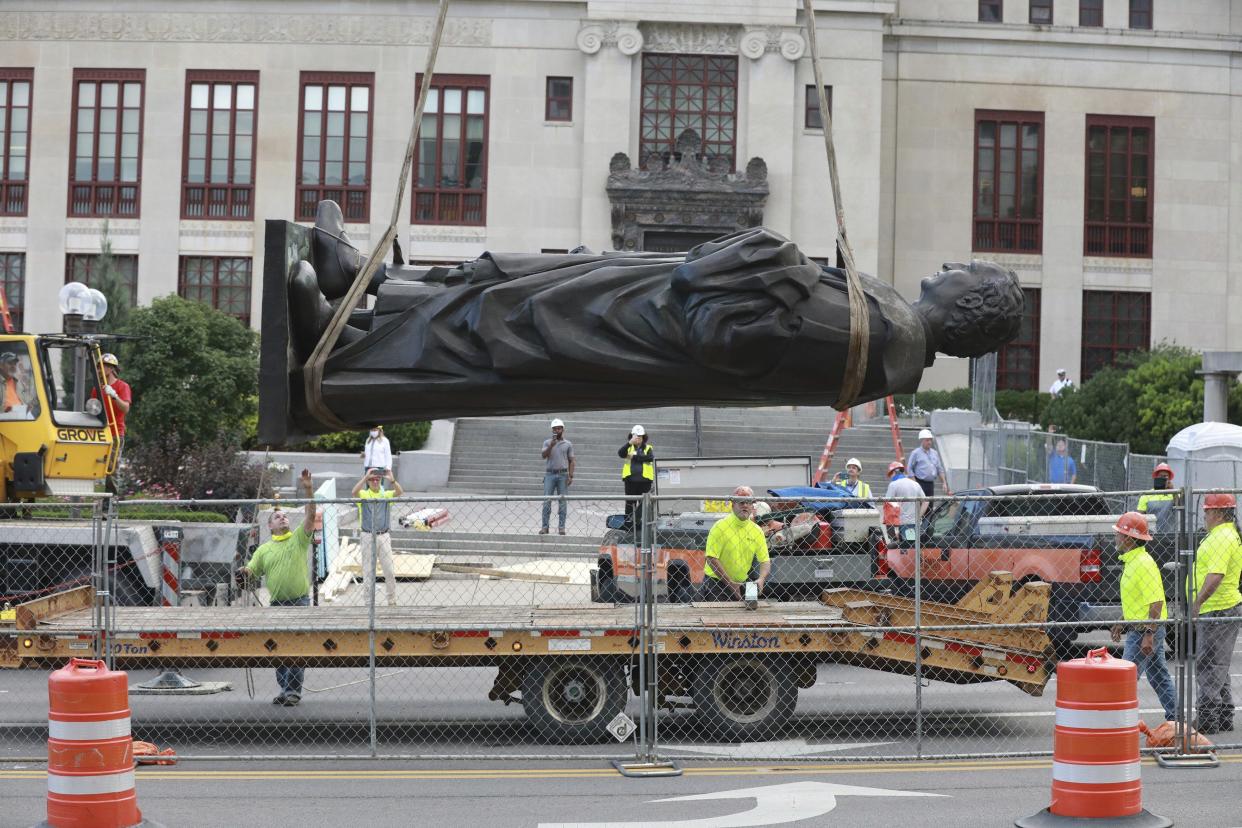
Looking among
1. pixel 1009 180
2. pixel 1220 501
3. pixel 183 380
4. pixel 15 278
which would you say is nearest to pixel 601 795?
pixel 1220 501

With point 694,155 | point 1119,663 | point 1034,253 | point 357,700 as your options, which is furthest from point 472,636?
point 1034,253

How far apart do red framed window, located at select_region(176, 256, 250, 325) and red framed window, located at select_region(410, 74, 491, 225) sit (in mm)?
4974

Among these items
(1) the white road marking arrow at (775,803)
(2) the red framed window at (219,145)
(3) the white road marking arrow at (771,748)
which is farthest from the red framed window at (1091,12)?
(1) the white road marking arrow at (775,803)

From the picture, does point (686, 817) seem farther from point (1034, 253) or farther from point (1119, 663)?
point (1034, 253)

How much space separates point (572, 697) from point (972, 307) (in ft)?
28.3

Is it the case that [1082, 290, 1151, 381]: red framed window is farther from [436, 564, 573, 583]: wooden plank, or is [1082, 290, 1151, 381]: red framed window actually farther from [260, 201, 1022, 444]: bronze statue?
→ [260, 201, 1022, 444]: bronze statue

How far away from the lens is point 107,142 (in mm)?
42500

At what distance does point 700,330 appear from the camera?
14.5 feet

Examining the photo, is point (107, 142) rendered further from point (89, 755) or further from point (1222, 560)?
point (89, 755)

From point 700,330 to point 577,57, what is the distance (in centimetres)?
3869

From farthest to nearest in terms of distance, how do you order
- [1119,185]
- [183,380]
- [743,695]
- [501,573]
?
[1119,185], [183,380], [501,573], [743,695]

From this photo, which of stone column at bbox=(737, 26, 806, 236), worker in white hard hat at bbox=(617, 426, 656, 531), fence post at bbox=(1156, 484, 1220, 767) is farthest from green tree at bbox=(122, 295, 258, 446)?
fence post at bbox=(1156, 484, 1220, 767)

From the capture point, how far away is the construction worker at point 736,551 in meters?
14.0

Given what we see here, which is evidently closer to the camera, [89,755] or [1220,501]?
[89,755]
